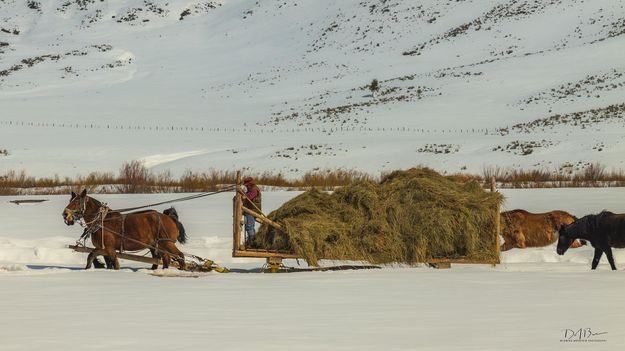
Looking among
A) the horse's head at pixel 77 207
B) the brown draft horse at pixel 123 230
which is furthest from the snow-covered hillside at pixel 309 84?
the horse's head at pixel 77 207

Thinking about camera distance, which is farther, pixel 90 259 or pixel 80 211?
pixel 80 211

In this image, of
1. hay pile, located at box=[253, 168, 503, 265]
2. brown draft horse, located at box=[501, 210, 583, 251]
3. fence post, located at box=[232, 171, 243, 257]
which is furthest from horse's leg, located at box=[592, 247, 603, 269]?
fence post, located at box=[232, 171, 243, 257]

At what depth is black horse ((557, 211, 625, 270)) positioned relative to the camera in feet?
47.1

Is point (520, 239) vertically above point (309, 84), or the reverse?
point (309, 84)

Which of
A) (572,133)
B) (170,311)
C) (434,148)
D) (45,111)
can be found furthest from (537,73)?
(170,311)

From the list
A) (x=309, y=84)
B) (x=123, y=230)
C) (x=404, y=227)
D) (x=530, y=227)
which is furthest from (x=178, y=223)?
(x=309, y=84)

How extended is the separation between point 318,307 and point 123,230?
555 cm

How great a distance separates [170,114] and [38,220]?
54.9 meters

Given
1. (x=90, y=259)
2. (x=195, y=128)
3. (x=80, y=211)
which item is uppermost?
(x=195, y=128)

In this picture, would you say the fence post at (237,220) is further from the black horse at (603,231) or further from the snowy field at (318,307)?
the black horse at (603,231)

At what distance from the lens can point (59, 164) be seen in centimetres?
4872

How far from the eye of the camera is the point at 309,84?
9394 centimetres

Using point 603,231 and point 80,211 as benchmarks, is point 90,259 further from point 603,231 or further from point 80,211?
point 603,231

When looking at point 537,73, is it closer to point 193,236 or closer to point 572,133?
point 572,133
